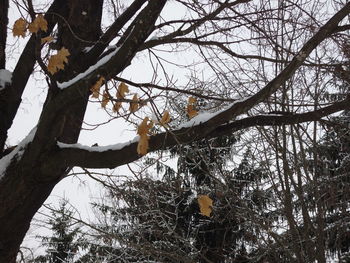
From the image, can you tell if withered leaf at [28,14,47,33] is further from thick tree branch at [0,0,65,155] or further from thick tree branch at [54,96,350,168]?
thick tree branch at [0,0,65,155]

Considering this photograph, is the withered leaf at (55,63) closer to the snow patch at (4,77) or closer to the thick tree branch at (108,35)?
the thick tree branch at (108,35)

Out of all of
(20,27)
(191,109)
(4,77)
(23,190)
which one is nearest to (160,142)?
(191,109)

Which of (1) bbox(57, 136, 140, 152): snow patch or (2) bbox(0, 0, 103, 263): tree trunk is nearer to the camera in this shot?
(1) bbox(57, 136, 140, 152): snow patch

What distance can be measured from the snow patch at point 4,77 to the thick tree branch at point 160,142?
1.15m

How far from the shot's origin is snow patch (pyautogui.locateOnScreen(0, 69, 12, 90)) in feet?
11.1

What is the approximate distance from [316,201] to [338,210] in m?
0.87

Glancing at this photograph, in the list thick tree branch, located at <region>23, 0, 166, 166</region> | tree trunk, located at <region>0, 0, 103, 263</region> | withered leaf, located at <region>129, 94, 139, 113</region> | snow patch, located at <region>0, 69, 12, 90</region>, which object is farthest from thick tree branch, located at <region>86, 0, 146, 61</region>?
withered leaf, located at <region>129, 94, 139, 113</region>

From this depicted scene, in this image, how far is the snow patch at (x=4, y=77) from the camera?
3391mm

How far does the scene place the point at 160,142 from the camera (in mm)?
2496

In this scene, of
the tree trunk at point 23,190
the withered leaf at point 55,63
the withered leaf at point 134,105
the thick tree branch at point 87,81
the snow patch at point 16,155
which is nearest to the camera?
the withered leaf at point 134,105

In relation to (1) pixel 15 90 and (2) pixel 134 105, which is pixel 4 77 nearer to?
(1) pixel 15 90

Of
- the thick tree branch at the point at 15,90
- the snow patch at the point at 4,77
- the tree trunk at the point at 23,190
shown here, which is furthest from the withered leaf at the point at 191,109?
the snow patch at the point at 4,77

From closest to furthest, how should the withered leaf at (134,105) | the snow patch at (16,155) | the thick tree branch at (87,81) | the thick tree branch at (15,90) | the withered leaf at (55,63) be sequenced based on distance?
the withered leaf at (134,105) → the thick tree branch at (87,81) → the withered leaf at (55,63) → the snow patch at (16,155) → the thick tree branch at (15,90)

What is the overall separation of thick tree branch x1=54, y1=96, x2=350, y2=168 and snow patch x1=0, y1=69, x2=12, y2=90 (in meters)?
1.15
